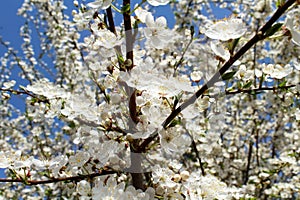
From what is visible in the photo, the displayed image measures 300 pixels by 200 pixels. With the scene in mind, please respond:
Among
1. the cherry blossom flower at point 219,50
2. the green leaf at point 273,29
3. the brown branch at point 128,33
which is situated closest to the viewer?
the green leaf at point 273,29

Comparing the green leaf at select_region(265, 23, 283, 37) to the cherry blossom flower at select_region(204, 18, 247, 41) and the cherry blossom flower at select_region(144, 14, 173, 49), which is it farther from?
the cherry blossom flower at select_region(144, 14, 173, 49)

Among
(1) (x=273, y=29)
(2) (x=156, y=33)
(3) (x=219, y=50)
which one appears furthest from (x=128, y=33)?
(1) (x=273, y=29)

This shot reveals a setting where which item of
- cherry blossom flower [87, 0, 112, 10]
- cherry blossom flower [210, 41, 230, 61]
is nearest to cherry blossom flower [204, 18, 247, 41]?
cherry blossom flower [210, 41, 230, 61]

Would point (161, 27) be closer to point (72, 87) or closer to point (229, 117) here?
point (72, 87)

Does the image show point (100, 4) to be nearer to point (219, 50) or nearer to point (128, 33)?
point (128, 33)

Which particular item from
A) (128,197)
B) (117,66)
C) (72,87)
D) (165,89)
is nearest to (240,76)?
(165,89)

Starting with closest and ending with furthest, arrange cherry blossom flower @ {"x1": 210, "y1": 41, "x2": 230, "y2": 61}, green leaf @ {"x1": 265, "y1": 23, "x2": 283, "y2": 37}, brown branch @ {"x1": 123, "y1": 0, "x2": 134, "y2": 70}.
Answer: green leaf @ {"x1": 265, "y1": 23, "x2": 283, "y2": 37} → cherry blossom flower @ {"x1": 210, "y1": 41, "x2": 230, "y2": 61} → brown branch @ {"x1": 123, "y1": 0, "x2": 134, "y2": 70}

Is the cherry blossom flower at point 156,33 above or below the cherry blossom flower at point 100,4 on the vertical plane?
below

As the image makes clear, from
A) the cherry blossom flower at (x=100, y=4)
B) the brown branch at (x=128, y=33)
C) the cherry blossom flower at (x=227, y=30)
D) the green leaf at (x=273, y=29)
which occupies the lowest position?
the green leaf at (x=273, y=29)

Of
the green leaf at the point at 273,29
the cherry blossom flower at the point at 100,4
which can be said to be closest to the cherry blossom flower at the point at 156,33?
the cherry blossom flower at the point at 100,4

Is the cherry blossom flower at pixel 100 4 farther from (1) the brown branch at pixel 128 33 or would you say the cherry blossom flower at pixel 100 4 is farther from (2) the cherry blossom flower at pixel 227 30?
(2) the cherry blossom flower at pixel 227 30
